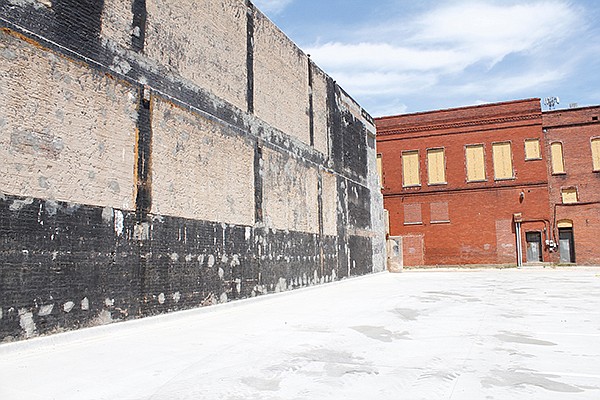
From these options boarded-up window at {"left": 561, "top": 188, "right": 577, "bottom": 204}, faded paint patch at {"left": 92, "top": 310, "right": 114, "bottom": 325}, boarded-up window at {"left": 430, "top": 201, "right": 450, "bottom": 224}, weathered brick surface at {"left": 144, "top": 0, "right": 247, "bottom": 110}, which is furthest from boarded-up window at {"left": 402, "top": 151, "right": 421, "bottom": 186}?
faded paint patch at {"left": 92, "top": 310, "right": 114, "bottom": 325}

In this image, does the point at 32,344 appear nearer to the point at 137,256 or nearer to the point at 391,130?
the point at 137,256

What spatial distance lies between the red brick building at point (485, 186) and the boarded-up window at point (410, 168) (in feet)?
0.20

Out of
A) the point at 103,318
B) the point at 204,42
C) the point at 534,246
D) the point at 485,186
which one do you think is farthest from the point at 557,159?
the point at 103,318

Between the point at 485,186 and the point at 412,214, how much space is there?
463 centimetres

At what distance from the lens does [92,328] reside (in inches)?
258

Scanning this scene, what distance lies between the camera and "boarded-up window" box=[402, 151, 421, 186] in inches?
1164

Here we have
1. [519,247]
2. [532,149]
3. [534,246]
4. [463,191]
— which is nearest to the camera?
[519,247]

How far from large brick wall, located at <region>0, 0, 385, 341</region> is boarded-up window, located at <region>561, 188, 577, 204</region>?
20.9 metres

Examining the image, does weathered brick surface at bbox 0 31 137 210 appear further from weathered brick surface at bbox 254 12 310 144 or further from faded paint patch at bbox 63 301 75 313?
weathered brick surface at bbox 254 12 310 144

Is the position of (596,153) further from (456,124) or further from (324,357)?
(324,357)

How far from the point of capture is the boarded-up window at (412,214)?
29.2 metres

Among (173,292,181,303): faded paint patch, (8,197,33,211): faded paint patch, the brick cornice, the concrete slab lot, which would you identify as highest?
the brick cornice

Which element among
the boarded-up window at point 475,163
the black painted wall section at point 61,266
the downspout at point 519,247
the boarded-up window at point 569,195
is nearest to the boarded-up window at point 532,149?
the boarded-up window at point 475,163

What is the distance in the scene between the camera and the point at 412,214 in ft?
96.3
